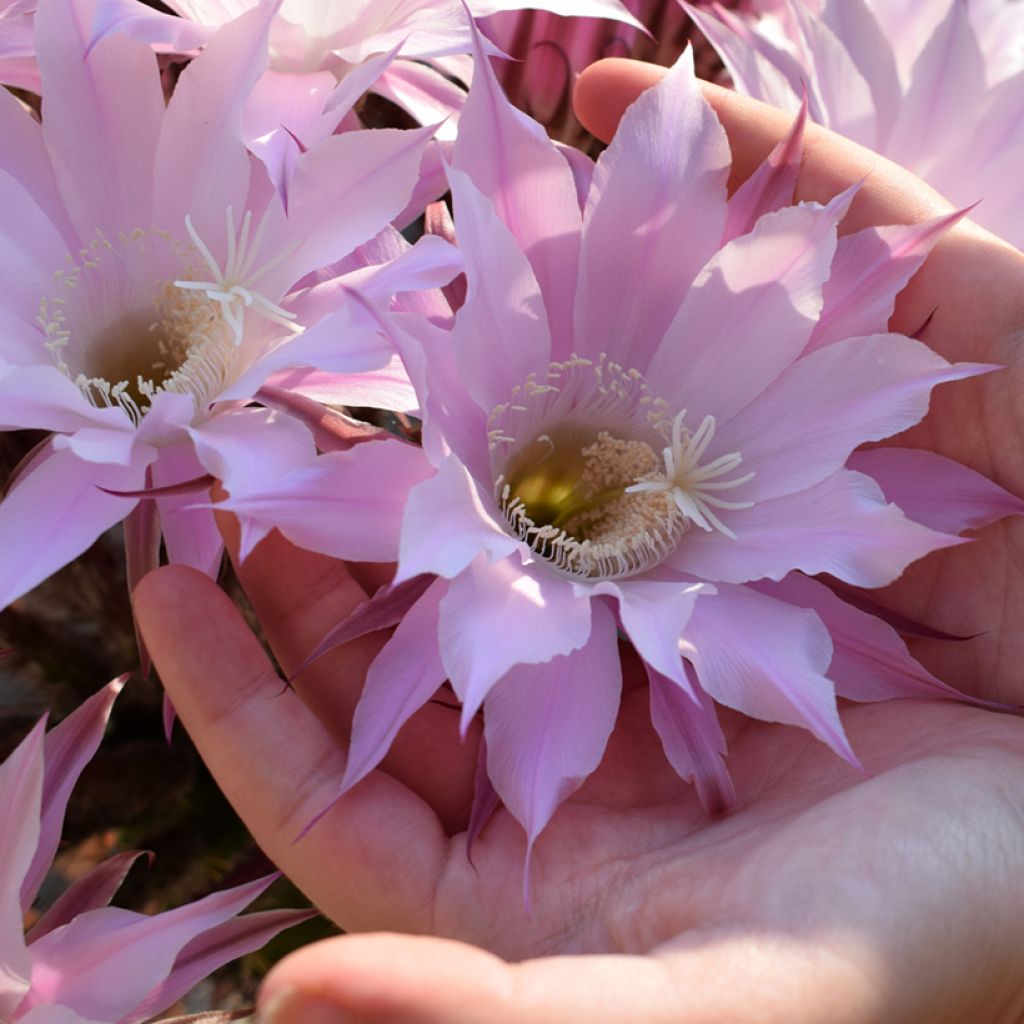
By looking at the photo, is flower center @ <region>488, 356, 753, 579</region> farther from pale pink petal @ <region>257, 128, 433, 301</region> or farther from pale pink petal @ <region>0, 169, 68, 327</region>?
pale pink petal @ <region>0, 169, 68, 327</region>

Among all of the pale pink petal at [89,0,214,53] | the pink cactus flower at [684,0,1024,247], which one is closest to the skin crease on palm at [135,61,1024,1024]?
the pink cactus flower at [684,0,1024,247]

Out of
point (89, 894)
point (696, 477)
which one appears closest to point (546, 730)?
point (696, 477)

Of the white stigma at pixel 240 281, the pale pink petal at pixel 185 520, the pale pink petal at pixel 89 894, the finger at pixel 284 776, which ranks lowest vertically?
the pale pink petal at pixel 89 894

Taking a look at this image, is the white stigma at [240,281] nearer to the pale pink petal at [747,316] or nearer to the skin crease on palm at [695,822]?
the skin crease on palm at [695,822]

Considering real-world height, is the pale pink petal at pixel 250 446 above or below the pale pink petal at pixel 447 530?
below

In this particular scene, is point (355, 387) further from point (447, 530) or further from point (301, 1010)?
point (301, 1010)

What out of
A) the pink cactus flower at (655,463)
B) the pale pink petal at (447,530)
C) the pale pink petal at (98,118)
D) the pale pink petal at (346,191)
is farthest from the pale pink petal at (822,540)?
the pale pink petal at (98,118)

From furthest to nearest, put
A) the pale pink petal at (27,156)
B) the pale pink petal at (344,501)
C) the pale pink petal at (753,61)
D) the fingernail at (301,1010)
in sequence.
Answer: the pale pink petal at (753,61) → the pale pink petal at (27,156) → the pale pink petal at (344,501) → the fingernail at (301,1010)

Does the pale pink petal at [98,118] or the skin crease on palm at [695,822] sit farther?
the pale pink petal at [98,118]
